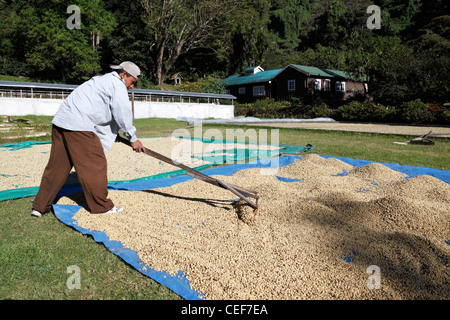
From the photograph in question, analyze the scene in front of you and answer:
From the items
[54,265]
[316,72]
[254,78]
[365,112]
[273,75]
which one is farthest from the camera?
[254,78]

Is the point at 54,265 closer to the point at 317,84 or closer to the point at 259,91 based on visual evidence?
the point at 317,84

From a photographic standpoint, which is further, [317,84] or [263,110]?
[317,84]

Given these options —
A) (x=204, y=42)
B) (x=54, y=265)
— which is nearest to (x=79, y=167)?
(x=54, y=265)

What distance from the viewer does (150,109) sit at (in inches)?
727

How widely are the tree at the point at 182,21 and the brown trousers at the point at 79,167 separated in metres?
25.3

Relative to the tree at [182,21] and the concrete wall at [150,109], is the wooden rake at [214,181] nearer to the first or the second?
the concrete wall at [150,109]

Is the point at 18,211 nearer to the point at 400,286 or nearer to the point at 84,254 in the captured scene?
the point at 84,254

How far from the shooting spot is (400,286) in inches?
68.5

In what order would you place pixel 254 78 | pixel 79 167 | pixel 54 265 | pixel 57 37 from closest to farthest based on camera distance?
pixel 54 265, pixel 79 167, pixel 57 37, pixel 254 78

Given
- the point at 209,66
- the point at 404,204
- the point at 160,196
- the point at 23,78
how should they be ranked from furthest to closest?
1. the point at 209,66
2. the point at 23,78
3. the point at 160,196
4. the point at 404,204

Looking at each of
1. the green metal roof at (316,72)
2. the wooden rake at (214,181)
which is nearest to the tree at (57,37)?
Result: the green metal roof at (316,72)

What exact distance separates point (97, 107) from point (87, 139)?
302 millimetres
